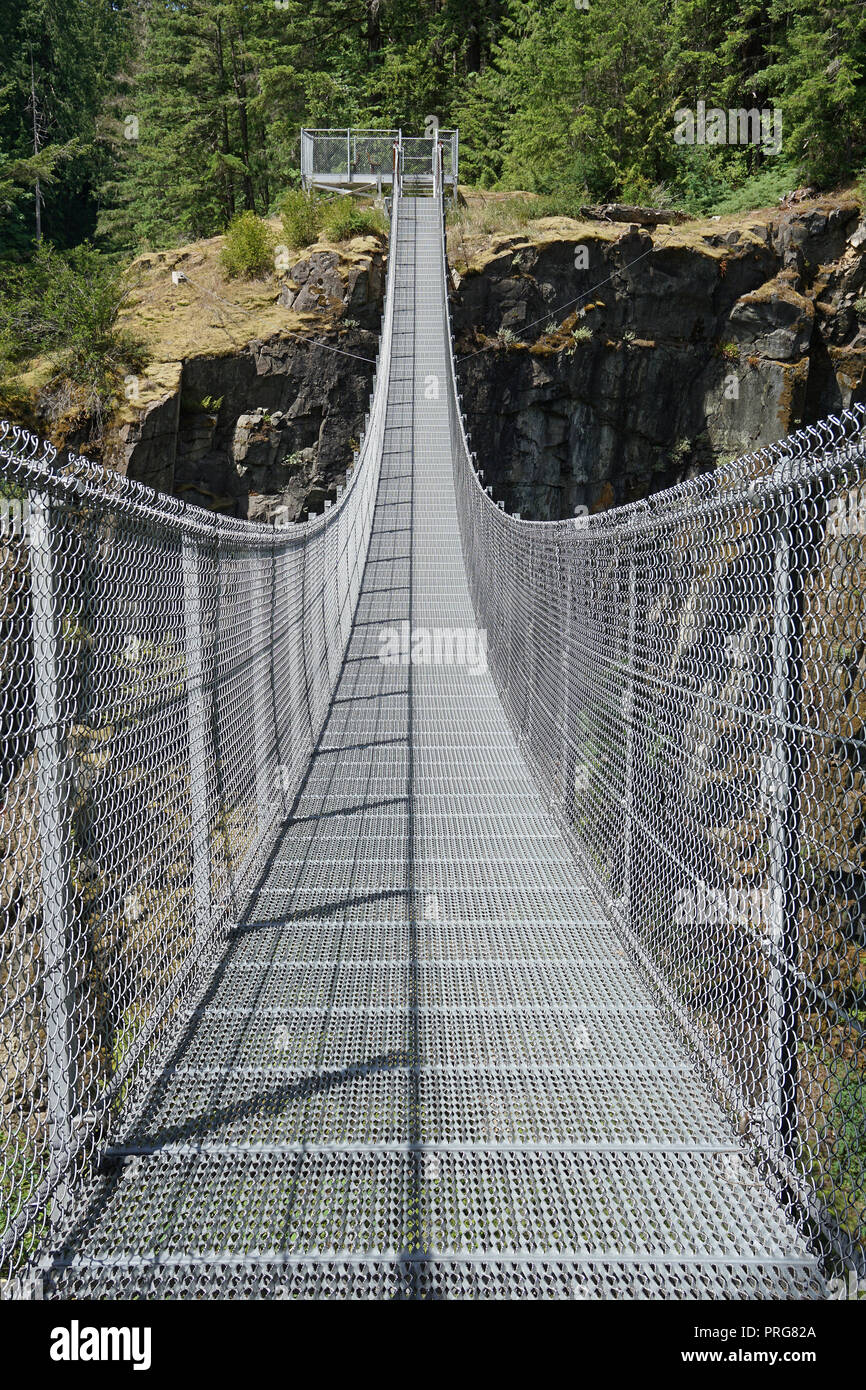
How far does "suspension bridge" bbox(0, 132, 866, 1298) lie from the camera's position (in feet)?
4.84

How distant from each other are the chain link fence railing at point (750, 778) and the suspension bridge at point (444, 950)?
14mm

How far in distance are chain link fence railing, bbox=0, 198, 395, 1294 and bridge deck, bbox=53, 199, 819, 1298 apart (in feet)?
0.46

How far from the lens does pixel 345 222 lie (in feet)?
41.5

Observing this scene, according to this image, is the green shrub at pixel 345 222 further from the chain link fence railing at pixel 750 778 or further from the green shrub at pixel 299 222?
the chain link fence railing at pixel 750 778

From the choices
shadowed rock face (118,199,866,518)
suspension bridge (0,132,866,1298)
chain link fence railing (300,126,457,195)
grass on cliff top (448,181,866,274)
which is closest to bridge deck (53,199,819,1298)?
suspension bridge (0,132,866,1298)

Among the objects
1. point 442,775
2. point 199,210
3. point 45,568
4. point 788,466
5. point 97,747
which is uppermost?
point 199,210

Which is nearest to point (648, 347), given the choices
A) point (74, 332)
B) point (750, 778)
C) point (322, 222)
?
point (322, 222)

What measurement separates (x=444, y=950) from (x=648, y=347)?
12.7 metres

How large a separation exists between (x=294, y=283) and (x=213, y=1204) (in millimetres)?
12511

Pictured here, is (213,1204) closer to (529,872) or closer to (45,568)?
(45,568)

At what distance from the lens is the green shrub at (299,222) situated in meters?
12.6

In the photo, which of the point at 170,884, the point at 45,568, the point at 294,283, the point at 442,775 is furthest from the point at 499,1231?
the point at 294,283

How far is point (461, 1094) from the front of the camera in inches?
78.5
